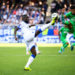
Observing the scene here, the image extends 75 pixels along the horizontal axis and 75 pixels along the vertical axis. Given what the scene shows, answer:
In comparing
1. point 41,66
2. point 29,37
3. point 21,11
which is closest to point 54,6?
point 21,11

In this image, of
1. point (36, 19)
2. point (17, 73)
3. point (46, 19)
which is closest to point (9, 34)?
point (36, 19)

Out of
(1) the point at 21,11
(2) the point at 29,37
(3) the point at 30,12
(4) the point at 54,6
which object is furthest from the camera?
(4) the point at 54,6

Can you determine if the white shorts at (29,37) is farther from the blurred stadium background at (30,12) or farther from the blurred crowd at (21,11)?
the blurred crowd at (21,11)

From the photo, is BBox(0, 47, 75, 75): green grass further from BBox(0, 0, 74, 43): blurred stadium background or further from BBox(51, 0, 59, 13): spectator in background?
BBox(51, 0, 59, 13): spectator in background

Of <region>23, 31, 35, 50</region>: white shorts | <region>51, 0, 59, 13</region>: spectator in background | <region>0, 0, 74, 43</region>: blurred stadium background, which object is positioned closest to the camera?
<region>23, 31, 35, 50</region>: white shorts

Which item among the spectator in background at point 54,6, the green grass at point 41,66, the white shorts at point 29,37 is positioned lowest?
the green grass at point 41,66

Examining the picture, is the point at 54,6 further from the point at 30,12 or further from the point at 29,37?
the point at 29,37

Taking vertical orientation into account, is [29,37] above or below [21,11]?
above

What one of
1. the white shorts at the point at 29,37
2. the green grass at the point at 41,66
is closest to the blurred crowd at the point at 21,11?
the green grass at the point at 41,66

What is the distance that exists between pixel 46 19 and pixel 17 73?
14.2 meters

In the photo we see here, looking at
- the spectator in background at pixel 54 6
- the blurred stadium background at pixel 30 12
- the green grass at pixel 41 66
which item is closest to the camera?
the green grass at pixel 41 66

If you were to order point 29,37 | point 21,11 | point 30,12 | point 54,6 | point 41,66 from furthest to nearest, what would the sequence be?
point 54,6 < point 21,11 < point 30,12 < point 41,66 < point 29,37

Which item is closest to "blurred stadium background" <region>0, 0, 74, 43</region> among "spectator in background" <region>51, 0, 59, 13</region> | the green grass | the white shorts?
"spectator in background" <region>51, 0, 59, 13</region>

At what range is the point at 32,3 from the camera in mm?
21875
